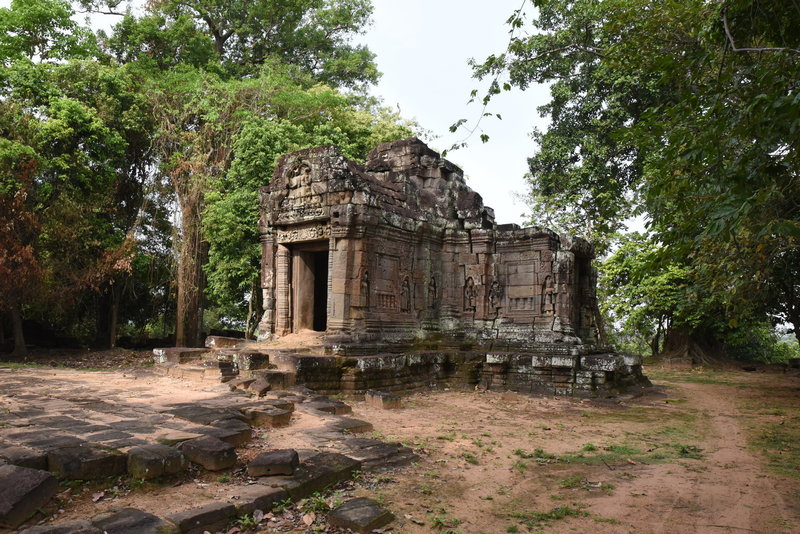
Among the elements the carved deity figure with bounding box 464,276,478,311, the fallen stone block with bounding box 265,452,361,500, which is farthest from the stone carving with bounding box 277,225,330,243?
the fallen stone block with bounding box 265,452,361,500

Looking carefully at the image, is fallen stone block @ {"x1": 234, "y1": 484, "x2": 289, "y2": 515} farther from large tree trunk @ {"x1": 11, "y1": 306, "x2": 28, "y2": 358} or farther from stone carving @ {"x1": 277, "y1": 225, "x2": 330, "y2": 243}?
large tree trunk @ {"x1": 11, "y1": 306, "x2": 28, "y2": 358}

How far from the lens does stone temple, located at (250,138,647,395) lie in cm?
1070

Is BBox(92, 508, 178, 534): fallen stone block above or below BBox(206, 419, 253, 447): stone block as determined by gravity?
below

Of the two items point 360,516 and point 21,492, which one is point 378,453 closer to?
point 360,516

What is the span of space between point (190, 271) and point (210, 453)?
14.3 m

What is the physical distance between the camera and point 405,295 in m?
12.1

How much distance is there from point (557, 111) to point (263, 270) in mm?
17258

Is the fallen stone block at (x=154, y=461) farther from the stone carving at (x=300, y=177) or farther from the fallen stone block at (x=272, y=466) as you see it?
the stone carving at (x=300, y=177)

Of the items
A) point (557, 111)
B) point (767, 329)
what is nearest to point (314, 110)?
point (557, 111)

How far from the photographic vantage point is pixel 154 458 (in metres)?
4.48

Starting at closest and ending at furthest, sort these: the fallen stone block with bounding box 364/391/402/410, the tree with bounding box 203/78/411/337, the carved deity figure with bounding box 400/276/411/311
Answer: the fallen stone block with bounding box 364/391/402/410 → the carved deity figure with bounding box 400/276/411/311 → the tree with bounding box 203/78/411/337

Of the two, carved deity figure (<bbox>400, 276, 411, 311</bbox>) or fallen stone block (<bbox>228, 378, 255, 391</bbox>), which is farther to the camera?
carved deity figure (<bbox>400, 276, 411, 311</bbox>)

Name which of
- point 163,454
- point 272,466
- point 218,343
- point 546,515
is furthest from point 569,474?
point 218,343

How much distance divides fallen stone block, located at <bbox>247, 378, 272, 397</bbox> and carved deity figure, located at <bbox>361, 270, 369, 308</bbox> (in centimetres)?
293
